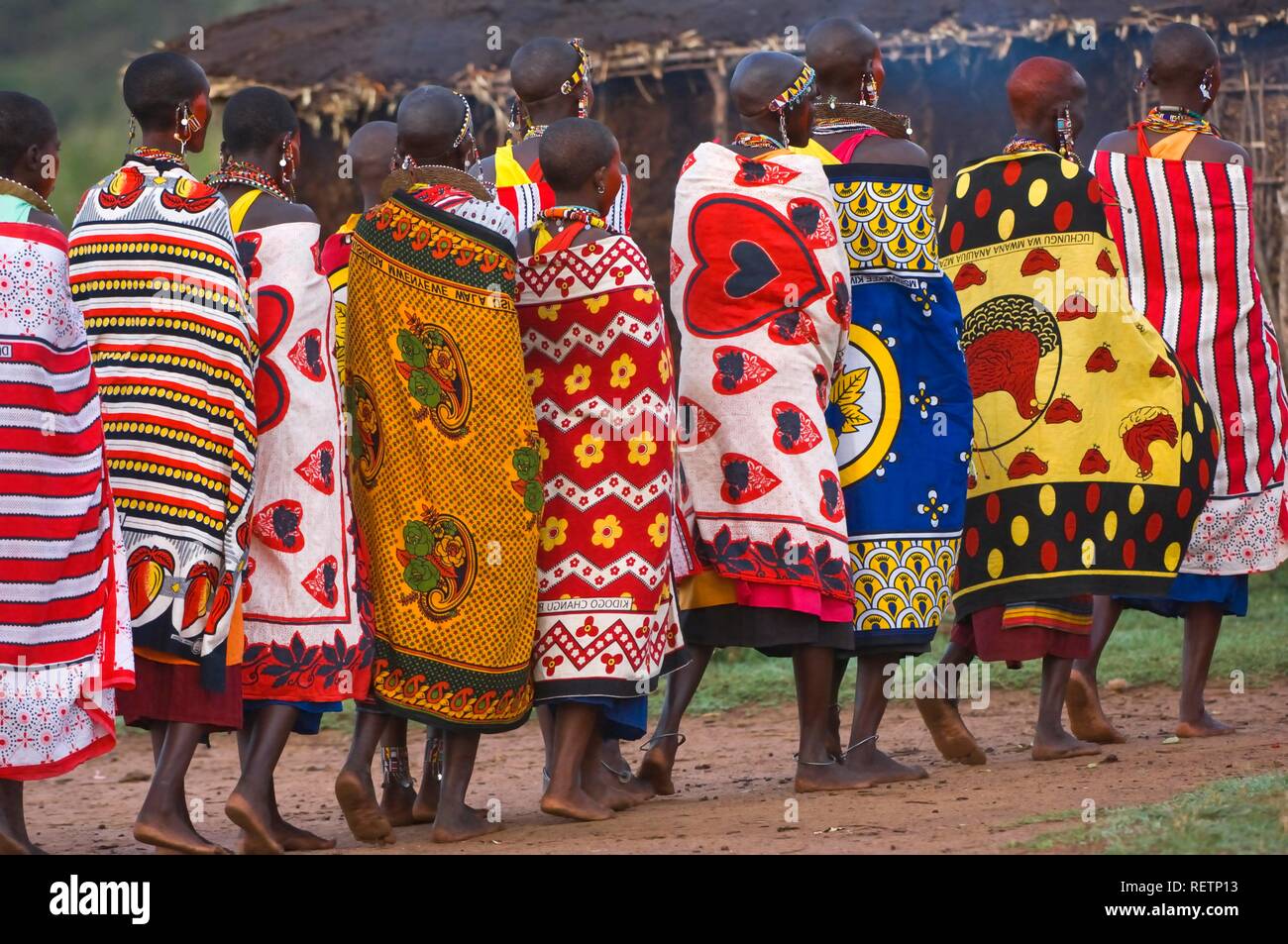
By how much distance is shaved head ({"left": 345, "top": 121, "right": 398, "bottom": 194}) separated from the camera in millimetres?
6797

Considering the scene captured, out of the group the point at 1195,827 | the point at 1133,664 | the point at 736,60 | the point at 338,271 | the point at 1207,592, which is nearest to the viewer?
the point at 1195,827

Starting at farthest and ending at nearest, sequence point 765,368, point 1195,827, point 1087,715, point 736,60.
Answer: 1. point 736,60
2. point 1087,715
3. point 765,368
4. point 1195,827

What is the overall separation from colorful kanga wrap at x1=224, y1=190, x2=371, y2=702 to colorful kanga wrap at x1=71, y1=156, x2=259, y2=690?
0.16 m

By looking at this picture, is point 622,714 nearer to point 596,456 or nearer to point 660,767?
point 660,767

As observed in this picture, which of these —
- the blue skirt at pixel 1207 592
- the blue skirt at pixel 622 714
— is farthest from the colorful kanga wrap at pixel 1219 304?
the blue skirt at pixel 622 714

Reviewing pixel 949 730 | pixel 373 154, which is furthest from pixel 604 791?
pixel 373 154

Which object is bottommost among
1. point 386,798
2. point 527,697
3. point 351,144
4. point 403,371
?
point 386,798

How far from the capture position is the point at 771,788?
6.70 m

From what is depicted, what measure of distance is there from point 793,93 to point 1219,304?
83.8 inches

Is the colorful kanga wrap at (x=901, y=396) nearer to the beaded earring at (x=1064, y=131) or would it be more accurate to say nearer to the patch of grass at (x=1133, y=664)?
the beaded earring at (x=1064, y=131)

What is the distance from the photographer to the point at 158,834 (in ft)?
17.3

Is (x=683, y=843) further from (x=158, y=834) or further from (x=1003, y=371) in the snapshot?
(x=1003, y=371)
